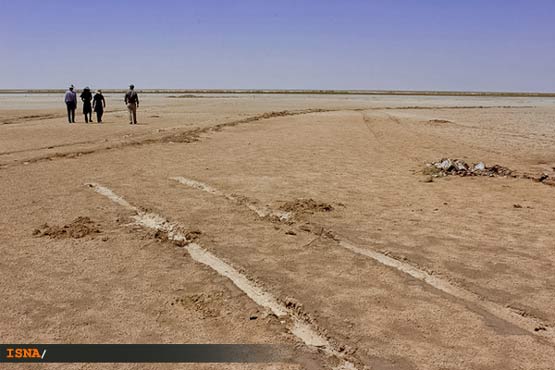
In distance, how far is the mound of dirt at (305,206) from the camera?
8.52m

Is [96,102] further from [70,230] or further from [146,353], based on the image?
[146,353]

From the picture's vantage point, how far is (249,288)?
5.39m

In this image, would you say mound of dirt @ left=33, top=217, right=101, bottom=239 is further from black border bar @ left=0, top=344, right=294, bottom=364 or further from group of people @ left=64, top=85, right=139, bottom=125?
group of people @ left=64, top=85, right=139, bottom=125

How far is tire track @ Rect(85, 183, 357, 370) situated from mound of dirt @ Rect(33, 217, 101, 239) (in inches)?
26.9

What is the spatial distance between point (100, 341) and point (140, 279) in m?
1.35

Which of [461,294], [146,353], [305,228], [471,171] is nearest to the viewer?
[146,353]

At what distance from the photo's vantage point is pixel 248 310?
4.88m

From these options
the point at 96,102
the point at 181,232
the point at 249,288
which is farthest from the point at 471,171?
→ the point at 96,102

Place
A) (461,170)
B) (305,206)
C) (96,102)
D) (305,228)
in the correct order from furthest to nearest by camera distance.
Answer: (96,102)
(461,170)
(305,206)
(305,228)

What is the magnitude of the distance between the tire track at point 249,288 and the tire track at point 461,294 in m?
1.68

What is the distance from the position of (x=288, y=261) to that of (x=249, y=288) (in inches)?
36.2

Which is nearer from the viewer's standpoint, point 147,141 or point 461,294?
point 461,294

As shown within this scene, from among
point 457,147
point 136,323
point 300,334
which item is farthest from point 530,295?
point 457,147

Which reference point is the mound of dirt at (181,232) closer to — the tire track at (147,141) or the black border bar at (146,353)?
the black border bar at (146,353)
